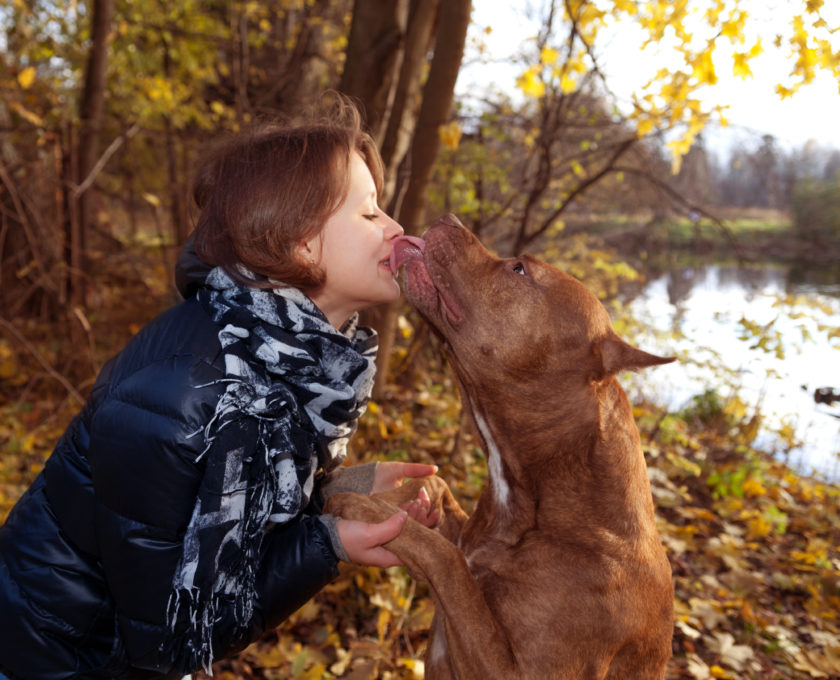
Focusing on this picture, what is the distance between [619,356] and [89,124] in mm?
→ 6905

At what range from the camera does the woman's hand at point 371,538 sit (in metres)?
2.16

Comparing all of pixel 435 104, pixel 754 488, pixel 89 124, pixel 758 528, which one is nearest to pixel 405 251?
pixel 435 104

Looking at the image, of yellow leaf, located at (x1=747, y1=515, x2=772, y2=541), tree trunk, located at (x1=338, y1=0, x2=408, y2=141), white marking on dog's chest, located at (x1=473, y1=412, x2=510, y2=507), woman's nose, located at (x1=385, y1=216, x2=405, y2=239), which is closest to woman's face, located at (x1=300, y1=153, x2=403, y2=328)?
woman's nose, located at (x1=385, y1=216, x2=405, y2=239)

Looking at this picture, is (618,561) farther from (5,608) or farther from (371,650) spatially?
(5,608)

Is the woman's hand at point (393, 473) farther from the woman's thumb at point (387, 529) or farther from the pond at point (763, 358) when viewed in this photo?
the pond at point (763, 358)

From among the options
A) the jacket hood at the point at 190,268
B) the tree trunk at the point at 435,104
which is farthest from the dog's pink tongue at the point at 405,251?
the tree trunk at the point at 435,104

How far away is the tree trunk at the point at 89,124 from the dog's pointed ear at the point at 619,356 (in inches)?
243

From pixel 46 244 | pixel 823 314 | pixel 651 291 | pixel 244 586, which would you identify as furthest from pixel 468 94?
pixel 651 291

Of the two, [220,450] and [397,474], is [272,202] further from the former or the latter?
[397,474]

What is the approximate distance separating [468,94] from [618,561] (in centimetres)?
593

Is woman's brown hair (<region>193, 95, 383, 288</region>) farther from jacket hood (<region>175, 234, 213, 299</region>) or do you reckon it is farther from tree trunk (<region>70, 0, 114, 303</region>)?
tree trunk (<region>70, 0, 114, 303</region>)

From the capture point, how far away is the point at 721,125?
192 inches

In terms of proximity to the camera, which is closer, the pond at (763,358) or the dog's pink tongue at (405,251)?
the dog's pink tongue at (405,251)

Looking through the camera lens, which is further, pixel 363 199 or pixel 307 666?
pixel 307 666
